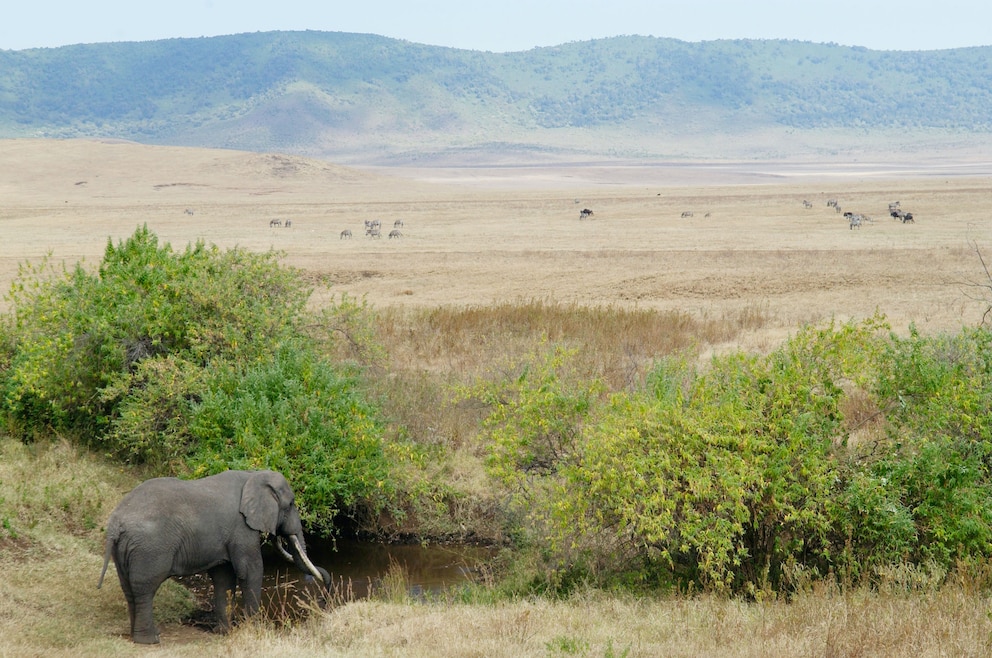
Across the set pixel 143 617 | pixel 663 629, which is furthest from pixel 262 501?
pixel 663 629

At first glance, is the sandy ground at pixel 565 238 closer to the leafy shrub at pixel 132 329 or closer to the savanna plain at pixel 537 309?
the savanna plain at pixel 537 309

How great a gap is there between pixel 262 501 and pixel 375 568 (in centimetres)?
296

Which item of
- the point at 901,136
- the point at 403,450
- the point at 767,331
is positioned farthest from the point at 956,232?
the point at 901,136

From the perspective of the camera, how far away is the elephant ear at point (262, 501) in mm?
10258

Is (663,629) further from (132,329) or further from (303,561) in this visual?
(132,329)

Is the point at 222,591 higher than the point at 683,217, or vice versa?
the point at 683,217

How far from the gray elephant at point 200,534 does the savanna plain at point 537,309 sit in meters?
0.53

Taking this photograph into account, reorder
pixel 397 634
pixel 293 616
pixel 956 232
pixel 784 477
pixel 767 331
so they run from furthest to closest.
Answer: pixel 956 232 < pixel 767 331 < pixel 293 616 < pixel 784 477 < pixel 397 634

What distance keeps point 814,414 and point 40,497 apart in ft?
29.0

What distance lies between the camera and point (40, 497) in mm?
12688

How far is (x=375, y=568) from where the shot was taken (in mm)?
12922

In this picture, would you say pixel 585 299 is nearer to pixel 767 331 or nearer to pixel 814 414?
pixel 767 331

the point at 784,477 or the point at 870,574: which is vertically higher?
the point at 784,477

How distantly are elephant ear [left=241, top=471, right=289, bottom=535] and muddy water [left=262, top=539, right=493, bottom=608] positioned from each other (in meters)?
1.14
